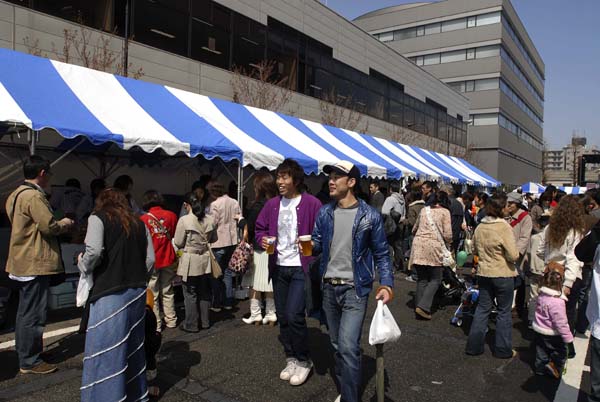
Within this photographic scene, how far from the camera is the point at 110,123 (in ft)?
19.8

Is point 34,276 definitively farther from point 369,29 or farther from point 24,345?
point 369,29

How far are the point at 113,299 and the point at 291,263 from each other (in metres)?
1.50

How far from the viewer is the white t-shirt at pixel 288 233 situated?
13.0ft

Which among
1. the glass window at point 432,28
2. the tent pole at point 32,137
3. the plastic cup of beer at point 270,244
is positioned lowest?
the plastic cup of beer at point 270,244

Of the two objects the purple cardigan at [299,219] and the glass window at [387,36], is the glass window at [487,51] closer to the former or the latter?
the glass window at [387,36]

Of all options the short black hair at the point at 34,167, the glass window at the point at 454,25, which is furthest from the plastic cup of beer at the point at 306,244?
the glass window at the point at 454,25

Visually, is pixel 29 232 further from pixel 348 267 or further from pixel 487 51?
pixel 487 51

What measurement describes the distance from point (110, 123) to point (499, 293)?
5278 millimetres

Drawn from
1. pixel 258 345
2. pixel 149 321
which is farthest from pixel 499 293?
pixel 149 321

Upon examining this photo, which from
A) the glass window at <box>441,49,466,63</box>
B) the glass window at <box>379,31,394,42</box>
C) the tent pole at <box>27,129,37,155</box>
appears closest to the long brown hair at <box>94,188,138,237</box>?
the tent pole at <box>27,129,37,155</box>

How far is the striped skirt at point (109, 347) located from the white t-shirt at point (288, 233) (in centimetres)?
131

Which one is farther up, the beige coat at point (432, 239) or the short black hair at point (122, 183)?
the short black hair at point (122, 183)

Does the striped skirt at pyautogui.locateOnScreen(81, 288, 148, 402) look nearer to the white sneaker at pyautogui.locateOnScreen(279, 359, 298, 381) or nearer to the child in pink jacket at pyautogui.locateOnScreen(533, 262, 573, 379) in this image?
the white sneaker at pyautogui.locateOnScreen(279, 359, 298, 381)

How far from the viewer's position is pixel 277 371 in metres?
4.21
